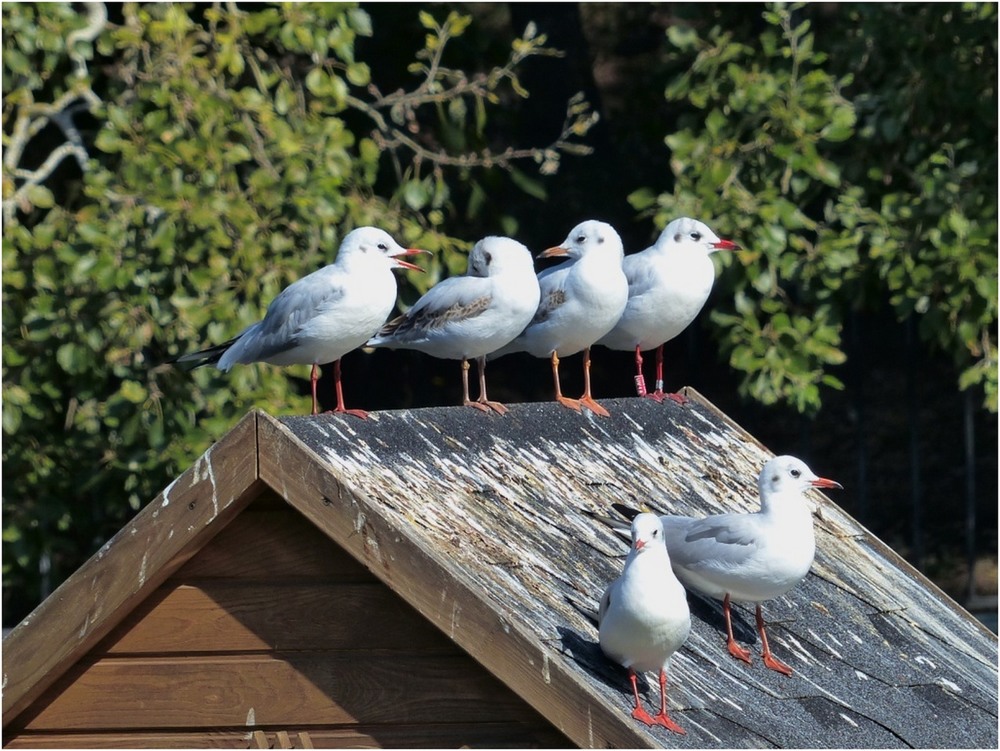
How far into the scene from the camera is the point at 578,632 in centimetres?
359

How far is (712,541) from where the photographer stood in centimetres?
397

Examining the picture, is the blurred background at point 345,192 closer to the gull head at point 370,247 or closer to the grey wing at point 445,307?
the grey wing at point 445,307

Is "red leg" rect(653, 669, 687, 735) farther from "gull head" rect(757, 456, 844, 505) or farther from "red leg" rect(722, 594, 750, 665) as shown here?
"gull head" rect(757, 456, 844, 505)

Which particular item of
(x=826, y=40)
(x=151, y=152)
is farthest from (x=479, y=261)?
(x=826, y=40)

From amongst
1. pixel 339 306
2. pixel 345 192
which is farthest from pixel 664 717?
pixel 345 192

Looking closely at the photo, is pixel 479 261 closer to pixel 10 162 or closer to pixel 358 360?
pixel 10 162

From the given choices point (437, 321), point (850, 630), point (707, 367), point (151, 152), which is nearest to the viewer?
point (850, 630)

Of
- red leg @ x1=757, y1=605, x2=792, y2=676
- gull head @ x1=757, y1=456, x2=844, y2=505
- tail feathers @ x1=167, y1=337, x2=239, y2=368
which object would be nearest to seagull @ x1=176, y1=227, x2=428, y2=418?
tail feathers @ x1=167, y1=337, x2=239, y2=368

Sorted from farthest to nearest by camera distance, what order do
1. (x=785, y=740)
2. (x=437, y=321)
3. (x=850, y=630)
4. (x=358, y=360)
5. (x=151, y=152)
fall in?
(x=358, y=360), (x=151, y=152), (x=437, y=321), (x=850, y=630), (x=785, y=740)

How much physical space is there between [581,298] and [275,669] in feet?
7.05

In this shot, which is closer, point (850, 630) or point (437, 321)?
point (850, 630)

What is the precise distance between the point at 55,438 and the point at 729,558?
4.67 m

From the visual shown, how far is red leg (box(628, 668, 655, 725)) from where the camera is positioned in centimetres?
332

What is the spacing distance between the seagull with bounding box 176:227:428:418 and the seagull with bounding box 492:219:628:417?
0.57 metres
